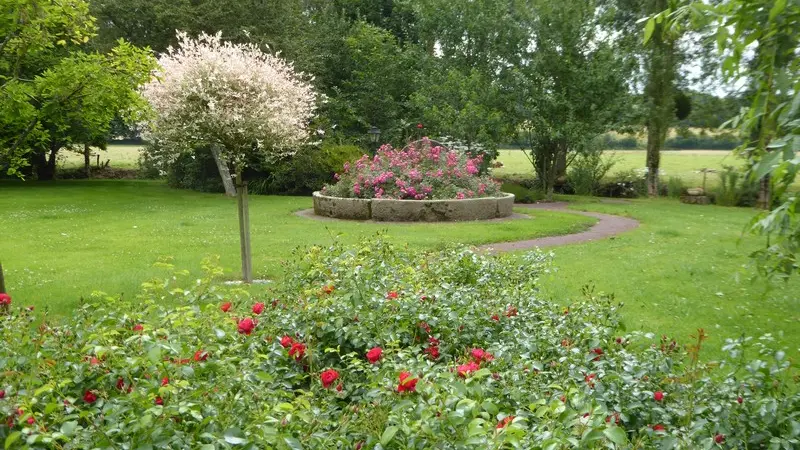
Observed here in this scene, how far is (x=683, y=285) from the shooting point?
8656 mm

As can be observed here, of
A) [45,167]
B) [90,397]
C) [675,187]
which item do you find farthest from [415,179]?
[45,167]

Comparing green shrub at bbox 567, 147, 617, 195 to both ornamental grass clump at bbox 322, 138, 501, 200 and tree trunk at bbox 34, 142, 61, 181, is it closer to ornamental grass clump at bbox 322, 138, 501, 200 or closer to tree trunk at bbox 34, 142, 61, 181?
ornamental grass clump at bbox 322, 138, 501, 200

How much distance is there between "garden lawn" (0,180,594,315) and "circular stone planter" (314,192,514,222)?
85cm

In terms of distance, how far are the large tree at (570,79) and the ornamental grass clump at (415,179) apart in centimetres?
610

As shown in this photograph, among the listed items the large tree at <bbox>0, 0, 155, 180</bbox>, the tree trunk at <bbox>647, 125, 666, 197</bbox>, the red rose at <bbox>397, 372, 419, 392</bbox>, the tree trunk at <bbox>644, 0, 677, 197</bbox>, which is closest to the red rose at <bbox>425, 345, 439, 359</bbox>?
the red rose at <bbox>397, 372, 419, 392</bbox>

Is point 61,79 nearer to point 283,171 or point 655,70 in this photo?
point 283,171

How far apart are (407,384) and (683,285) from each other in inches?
280

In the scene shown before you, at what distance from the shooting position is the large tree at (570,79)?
2159cm

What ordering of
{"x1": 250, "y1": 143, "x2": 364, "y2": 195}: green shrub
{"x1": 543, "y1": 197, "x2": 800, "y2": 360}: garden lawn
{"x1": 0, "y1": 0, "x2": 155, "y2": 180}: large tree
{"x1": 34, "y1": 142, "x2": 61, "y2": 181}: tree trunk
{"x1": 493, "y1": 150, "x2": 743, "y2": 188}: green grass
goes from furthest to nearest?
{"x1": 34, "y1": 142, "x2": 61, "y2": 181}: tree trunk → {"x1": 493, "y1": 150, "x2": 743, "y2": 188}: green grass → {"x1": 250, "y1": 143, "x2": 364, "y2": 195}: green shrub → {"x1": 543, "y1": 197, "x2": 800, "y2": 360}: garden lawn → {"x1": 0, "y1": 0, "x2": 155, "y2": 180}: large tree

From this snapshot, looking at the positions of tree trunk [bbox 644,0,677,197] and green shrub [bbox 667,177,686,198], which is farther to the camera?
green shrub [bbox 667,177,686,198]

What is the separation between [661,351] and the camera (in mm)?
3691

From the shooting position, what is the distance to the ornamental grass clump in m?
15.6

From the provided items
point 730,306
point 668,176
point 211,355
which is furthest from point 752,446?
point 668,176

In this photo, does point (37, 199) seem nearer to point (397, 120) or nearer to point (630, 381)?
point (397, 120)
